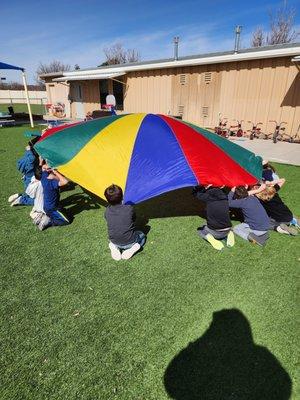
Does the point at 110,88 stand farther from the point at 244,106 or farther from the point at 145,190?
the point at 145,190

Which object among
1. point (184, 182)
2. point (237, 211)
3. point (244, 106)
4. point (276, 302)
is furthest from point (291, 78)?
point (276, 302)

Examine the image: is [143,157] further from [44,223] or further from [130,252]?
[44,223]

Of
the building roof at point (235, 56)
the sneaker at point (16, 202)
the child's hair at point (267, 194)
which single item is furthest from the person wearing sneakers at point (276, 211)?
the building roof at point (235, 56)

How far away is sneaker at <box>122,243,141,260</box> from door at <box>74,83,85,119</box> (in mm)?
19856

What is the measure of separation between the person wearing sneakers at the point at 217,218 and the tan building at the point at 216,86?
9.29 meters

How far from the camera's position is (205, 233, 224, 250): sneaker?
431 centimetres

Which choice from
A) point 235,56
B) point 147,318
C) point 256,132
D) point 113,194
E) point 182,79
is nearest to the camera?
point 147,318

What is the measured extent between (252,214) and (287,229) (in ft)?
2.46

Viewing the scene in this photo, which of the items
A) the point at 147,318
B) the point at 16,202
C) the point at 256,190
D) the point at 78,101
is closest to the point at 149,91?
the point at 78,101

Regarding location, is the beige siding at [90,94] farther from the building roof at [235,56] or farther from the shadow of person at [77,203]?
the shadow of person at [77,203]

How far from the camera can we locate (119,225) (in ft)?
13.0

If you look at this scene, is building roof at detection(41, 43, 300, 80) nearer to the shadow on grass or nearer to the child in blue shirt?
the shadow on grass

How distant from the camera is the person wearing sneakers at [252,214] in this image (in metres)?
4.44

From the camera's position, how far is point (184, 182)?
13.3 ft
